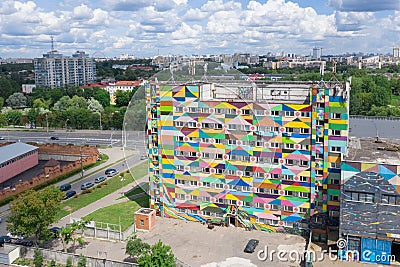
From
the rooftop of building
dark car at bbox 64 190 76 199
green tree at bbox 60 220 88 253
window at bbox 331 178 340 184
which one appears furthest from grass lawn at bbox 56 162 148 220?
the rooftop of building

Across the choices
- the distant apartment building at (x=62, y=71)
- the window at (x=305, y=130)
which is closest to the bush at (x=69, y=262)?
the window at (x=305, y=130)


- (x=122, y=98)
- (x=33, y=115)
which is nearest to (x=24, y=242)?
(x=33, y=115)

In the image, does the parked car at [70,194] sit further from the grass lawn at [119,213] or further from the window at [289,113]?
the window at [289,113]

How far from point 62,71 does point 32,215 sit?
113 metres

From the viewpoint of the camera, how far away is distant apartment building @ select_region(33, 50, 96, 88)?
414 feet

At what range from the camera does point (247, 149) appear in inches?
1120

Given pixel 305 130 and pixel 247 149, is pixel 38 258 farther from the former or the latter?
pixel 305 130

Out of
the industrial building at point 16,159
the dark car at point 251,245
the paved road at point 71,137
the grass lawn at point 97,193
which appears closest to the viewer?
the dark car at point 251,245

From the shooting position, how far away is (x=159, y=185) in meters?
31.5

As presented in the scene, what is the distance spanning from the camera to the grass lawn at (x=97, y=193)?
3312 centimetres

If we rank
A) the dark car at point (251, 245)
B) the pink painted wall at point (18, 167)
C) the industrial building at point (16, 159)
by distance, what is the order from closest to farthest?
1. the dark car at point (251, 245)
2. the pink painted wall at point (18, 167)
3. the industrial building at point (16, 159)

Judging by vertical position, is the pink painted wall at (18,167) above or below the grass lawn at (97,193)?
above

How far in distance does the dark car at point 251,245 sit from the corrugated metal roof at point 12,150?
28748mm

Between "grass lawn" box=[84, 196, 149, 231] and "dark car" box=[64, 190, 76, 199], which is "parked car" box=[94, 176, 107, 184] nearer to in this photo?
"dark car" box=[64, 190, 76, 199]
